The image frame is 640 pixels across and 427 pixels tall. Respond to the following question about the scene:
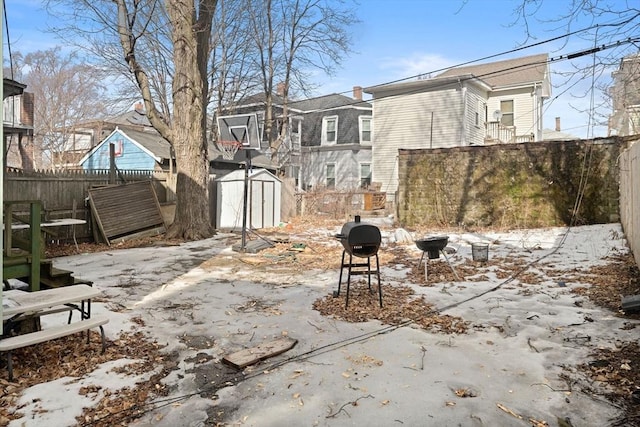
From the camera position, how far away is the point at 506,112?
827 inches

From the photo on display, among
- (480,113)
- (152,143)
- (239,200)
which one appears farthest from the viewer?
(480,113)

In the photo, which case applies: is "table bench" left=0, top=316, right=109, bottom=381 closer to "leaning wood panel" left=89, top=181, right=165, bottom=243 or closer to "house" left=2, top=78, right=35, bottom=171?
"leaning wood panel" left=89, top=181, right=165, bottom=243

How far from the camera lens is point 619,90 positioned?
666 cm

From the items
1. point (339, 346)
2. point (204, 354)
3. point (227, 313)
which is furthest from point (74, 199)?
point (339, 346)

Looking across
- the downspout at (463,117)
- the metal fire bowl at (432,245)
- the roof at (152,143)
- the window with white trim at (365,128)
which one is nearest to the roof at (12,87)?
the metal fire bowl at (432,245)

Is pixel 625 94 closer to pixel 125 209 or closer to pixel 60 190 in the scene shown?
pixel 125 209

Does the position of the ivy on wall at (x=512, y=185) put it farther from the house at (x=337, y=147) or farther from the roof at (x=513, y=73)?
the house at (x=337, y=147)

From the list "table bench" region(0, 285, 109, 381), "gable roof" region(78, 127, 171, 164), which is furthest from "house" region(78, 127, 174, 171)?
"table bench" region(0, 285, 109, 381)

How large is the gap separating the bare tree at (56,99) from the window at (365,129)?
15458mm

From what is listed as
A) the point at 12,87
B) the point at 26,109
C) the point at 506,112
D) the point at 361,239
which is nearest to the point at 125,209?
the point at 12,87

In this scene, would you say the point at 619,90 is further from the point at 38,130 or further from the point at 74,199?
the point at 38,130

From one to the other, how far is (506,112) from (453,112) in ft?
11.8

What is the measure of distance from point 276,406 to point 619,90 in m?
7.05

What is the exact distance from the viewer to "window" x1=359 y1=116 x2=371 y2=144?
2517 centimetres
